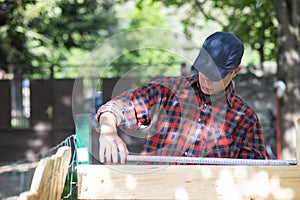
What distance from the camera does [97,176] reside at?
6.15 ft

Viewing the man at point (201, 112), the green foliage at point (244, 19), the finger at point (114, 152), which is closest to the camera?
the finger at point (114, 152)

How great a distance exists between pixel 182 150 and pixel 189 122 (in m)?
0.13

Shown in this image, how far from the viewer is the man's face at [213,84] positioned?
212cm

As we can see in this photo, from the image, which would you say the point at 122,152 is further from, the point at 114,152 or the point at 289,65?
the point at 289,65

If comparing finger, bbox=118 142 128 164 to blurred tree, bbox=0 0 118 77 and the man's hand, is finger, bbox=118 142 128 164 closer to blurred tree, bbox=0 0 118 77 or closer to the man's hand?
the man's hand

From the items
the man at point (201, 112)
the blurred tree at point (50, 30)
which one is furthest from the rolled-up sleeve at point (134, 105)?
the blurred tree at point (50, 30)

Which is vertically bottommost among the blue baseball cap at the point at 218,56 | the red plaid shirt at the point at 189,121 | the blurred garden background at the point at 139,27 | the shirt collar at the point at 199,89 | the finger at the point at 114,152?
the finger at the point at 114,152

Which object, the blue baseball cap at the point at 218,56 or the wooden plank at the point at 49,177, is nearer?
the wooden plank at the point at 49,177

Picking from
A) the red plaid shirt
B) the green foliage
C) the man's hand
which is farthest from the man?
the green foliage

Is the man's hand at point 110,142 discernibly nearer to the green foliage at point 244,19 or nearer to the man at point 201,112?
the man at point 201,112

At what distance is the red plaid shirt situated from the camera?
83.4 inches

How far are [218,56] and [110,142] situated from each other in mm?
606

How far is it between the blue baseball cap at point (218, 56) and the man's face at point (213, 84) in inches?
1.0

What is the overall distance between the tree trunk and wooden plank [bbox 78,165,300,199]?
15.8ft
